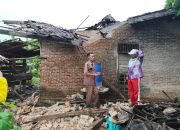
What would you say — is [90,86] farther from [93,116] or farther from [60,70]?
[60,70]

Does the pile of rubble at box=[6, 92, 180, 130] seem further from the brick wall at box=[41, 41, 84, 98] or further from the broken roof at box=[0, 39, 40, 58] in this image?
the broken roof at box=[0, 39, 40, 58]

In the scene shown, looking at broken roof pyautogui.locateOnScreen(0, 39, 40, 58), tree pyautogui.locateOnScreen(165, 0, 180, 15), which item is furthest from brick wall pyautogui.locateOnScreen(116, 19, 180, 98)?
broken roof pyautogui.locateOnScreen(0, 39, 40, 58)

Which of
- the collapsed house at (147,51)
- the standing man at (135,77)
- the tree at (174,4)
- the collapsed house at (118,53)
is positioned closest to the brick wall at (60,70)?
the collapsed house at (118,53)

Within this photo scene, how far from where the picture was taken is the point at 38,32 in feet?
43.0

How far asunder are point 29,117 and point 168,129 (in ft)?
17.1

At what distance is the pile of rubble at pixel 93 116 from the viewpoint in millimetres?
9109

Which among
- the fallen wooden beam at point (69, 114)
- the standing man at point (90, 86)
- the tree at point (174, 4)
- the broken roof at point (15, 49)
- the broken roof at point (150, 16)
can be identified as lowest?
the fallen wooden beam at point (69, 114)

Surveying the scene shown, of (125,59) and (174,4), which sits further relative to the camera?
(125,59)

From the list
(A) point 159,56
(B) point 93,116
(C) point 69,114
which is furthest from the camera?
(A) point 159,56

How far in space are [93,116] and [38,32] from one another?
3.71 meters

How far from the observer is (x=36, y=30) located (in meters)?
13.2

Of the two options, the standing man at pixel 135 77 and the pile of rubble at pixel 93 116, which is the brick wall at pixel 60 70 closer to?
the pile of rubble at pixel 93 116

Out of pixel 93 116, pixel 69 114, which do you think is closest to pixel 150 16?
pixel 93 116

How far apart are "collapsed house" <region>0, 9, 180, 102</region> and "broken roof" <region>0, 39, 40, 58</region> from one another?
134cm
